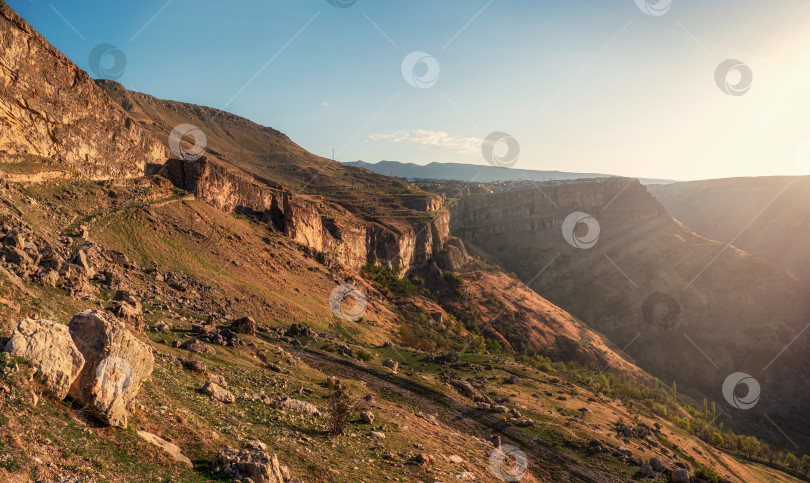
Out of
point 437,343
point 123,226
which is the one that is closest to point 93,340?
point 123,226

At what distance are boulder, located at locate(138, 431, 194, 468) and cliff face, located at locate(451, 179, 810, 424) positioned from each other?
3190 inches

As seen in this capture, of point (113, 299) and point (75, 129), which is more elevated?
point (75, 129)

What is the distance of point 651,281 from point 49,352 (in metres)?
97.8

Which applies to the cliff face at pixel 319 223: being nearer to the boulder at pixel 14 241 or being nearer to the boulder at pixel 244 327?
the boulder at pixel 244 327

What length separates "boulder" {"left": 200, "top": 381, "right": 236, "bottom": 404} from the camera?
495 inches

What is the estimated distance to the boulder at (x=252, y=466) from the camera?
8484 mm

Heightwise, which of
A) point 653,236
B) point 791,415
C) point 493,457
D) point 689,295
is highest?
point 653,236

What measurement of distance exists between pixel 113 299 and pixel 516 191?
4336 inches

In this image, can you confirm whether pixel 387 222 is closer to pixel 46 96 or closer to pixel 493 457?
pixel 46 96

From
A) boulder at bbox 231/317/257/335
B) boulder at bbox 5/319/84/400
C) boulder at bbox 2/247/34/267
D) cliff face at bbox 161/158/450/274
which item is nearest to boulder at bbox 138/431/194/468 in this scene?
boulder at bbox 5/319/84/400

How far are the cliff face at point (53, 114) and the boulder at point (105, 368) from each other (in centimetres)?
2540

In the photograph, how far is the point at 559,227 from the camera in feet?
360

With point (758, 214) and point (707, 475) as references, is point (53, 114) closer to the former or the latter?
point (707, 475)

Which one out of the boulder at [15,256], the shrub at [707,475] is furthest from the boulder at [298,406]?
the shrub at [707,475]
